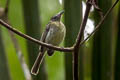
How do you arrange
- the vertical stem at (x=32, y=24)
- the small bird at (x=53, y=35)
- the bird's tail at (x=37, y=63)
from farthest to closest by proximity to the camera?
the small bird at (x=53, y=35), the vertical stem at (x=32, y=24), the bird's tail at (x=37, y=63)

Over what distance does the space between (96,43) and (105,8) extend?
232 mm

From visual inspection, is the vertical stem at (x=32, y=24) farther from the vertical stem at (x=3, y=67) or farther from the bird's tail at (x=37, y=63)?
the vertical stem at (x=3, y=67)

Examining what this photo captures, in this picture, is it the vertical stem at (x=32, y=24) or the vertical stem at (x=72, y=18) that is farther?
the vertical stem at (x=32, y=24)

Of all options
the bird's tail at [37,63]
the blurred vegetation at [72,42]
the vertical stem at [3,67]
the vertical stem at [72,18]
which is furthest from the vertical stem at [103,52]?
the vertical stem at [3,67]

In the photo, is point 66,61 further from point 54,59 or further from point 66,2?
point 54,59

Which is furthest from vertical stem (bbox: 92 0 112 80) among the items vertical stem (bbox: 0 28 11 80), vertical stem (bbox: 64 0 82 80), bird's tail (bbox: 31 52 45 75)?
vertical stem (bbox: 0 28 11 80)

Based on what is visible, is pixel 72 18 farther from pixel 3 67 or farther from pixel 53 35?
pixel 3 67

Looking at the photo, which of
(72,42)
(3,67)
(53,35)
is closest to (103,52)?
(72,42)

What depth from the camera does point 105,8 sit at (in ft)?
6.93

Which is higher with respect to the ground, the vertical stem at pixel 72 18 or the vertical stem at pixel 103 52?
the vertical stem at pixel 72 18

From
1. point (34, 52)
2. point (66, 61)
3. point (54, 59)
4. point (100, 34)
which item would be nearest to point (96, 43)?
point (100, 34)

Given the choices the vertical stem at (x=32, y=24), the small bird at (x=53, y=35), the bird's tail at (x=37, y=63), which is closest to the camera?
the bird's tail at (x=37, y=63)

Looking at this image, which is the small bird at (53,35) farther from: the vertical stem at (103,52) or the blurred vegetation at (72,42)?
the vertical stem at (103,52)

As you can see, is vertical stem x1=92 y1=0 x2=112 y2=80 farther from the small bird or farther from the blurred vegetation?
the small bird
